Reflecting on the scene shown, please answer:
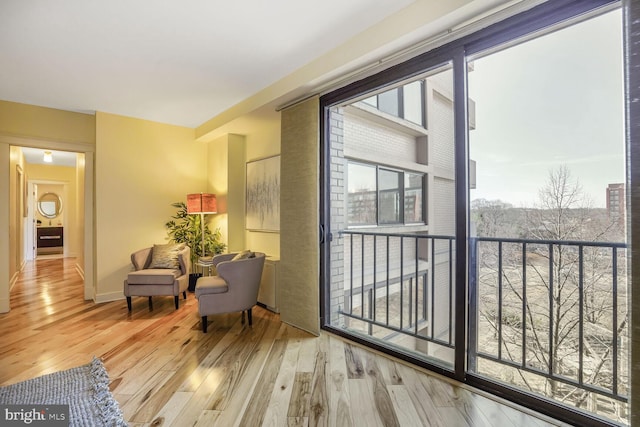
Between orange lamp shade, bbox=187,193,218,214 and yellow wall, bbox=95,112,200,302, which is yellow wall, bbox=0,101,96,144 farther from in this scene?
orange lamp shade, bbox=187,193,218,214

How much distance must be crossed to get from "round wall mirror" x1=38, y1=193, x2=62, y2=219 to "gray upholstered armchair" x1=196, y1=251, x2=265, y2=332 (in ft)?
28.6

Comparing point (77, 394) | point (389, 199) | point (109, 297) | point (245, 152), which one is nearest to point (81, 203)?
point (109, 297)

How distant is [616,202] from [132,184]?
17.1ft

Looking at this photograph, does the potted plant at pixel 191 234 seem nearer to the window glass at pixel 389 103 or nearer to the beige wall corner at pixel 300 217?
the beige wall corner at pixel 300 217

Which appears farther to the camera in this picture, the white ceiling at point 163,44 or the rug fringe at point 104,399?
the white ceiling at point 163,44

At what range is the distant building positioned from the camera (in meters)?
1.74

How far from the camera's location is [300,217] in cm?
339

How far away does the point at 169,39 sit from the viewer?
8.80ft

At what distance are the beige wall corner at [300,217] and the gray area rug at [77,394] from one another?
169 cm

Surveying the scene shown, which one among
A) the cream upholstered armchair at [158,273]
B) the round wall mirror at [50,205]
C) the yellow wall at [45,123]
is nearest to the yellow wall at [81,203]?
the yellow wall at [45,123]

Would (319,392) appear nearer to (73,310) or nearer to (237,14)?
(237,14)

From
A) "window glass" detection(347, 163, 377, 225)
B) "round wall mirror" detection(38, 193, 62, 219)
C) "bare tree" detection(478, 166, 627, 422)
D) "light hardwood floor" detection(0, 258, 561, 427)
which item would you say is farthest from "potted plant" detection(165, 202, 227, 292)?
"round wall mirror" detection(38, 193, 62, 219)

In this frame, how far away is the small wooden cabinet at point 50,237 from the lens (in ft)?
29.7

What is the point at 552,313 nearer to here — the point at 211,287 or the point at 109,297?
the point at 211,287
